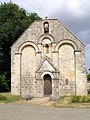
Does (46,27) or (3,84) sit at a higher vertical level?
(46,27)

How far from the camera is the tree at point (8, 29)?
144 ft

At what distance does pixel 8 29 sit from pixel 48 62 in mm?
10620

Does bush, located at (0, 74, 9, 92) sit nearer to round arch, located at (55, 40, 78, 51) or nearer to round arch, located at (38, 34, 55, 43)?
round arch, located at (38, 34, 55, 43)

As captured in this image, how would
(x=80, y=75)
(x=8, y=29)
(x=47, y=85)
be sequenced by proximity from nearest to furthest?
(x=80, y=75)
(x=47, y=85)
(x=8, y=29)

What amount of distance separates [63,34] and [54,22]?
1.85 m

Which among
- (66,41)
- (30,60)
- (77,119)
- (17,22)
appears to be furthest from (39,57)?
(77,119)

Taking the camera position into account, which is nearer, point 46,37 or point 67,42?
point 67,42

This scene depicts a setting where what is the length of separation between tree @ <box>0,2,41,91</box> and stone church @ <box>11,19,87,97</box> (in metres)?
6.98

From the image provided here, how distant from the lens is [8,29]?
43688 mm

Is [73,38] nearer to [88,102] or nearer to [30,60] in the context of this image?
[30,60]

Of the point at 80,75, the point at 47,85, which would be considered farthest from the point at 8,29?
the point at 80,75

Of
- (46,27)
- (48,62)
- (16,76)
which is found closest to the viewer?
(48,62)

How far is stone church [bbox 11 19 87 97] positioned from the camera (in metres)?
35.8

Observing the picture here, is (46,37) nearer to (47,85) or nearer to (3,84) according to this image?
(47,85)
